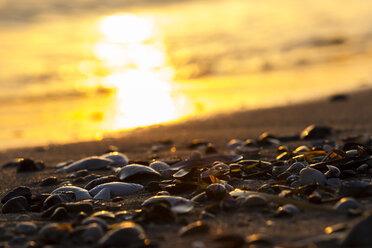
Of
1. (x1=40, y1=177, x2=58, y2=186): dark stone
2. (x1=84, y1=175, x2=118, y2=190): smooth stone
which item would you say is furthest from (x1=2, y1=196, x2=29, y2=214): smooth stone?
(x1=40, y1=177, x2=58, y2=186): dark stone

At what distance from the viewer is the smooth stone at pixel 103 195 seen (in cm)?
341

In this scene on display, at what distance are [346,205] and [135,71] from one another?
995 centimetres

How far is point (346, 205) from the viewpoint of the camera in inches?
106

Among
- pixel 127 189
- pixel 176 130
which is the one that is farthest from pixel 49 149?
pixel 127 189

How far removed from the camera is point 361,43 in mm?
16312

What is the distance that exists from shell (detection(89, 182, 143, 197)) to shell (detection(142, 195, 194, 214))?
1.46 feet

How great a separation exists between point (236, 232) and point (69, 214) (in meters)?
1.05

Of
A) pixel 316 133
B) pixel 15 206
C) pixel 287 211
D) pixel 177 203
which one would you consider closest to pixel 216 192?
pixel 177 203

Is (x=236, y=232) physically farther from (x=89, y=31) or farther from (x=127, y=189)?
(x=89, y=31)

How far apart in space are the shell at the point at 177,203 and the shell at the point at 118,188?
0.44 m

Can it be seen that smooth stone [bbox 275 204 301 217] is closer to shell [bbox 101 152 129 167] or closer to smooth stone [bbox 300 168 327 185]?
smooth stone [bbox 300 168 327 185]

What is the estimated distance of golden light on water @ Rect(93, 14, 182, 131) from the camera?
9.04 metres

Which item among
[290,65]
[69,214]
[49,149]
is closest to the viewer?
[69,214]

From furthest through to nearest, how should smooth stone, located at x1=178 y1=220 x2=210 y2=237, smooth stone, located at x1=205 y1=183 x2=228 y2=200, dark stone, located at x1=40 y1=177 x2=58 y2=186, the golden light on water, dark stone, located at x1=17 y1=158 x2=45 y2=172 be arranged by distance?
the golden light on water → dark stone, located at x1=17 y1=158 x2=45 y2=172 → dark stone, located at x1=40 y1=177 x2=58 y2=186 → smooth stone, located at x1=205 y1=183 x2=228 y2=200 → smooth stone, located at x1=178 y1=220 x2=210 y2=237
